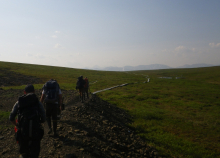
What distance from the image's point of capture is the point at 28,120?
5.16 metres

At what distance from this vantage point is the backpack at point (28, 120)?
5.09 meters

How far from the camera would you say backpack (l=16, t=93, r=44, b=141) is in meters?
5.09

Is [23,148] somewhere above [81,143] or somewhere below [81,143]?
above

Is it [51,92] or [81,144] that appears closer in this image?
[81,144]

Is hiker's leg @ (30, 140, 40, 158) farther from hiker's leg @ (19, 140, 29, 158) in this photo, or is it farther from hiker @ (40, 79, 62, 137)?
hiker @ (40, 79, 62, 137)

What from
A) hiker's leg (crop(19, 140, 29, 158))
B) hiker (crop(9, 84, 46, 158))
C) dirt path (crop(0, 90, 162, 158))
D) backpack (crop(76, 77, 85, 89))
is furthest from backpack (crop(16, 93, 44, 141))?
backpack (crop(76, 77, 85, 89))

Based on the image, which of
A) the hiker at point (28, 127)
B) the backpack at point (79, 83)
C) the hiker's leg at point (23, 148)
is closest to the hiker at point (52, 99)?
the hiker at point (28, 127)

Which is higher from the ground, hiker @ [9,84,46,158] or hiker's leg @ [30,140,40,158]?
hiker @ [9,84,46,158]

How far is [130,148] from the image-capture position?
9.95m

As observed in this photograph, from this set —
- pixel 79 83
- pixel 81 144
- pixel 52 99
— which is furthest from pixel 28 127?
Answer: pixel 79 83

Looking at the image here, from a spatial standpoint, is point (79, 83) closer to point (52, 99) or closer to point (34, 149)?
point (52, 99)

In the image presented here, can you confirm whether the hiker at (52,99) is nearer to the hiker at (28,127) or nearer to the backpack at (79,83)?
the hiker at (28,127)

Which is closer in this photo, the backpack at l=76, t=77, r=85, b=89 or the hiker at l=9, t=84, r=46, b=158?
the hiker at l=9, t=84, r=46, b=158

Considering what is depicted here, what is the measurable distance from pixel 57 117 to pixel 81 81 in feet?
28.3
